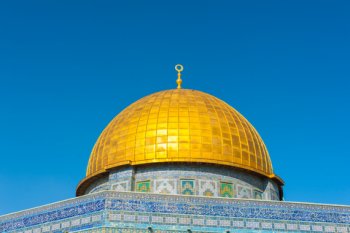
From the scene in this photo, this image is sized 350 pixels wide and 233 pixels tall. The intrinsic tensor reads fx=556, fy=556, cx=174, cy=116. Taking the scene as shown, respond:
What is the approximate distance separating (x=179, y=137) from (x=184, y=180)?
1287mm

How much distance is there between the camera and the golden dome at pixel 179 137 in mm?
15867

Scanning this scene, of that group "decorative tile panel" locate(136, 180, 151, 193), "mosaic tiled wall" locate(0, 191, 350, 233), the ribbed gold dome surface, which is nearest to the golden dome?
the ribbed gold dome surface

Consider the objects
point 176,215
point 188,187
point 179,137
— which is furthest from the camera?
point 179,137

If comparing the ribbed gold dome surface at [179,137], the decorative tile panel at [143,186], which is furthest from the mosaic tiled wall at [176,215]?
the ribbed gold dome surface at [179,137]

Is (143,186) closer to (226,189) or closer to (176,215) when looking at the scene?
(226,189)

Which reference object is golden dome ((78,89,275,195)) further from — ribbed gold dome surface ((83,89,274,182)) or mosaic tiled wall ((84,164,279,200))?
mosaic tiled wall ((84,164,279,200))

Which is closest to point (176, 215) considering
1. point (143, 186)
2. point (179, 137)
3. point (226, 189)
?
point (143, 186)

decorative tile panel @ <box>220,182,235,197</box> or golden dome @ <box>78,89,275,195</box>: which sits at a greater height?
golden dome @ <box>78,89,275,195</box>

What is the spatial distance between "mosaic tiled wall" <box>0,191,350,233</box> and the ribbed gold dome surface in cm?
251

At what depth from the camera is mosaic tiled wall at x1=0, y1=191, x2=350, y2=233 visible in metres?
12.8

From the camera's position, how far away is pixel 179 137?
52.6 ft

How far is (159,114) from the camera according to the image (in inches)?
659

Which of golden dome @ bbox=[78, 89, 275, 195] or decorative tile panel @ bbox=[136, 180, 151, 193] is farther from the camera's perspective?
golden dome @ bbox=[78, 89, 275, 195]

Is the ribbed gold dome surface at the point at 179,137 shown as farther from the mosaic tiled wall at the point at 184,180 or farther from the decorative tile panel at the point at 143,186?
the decorative tile panel at the point at 143,186
